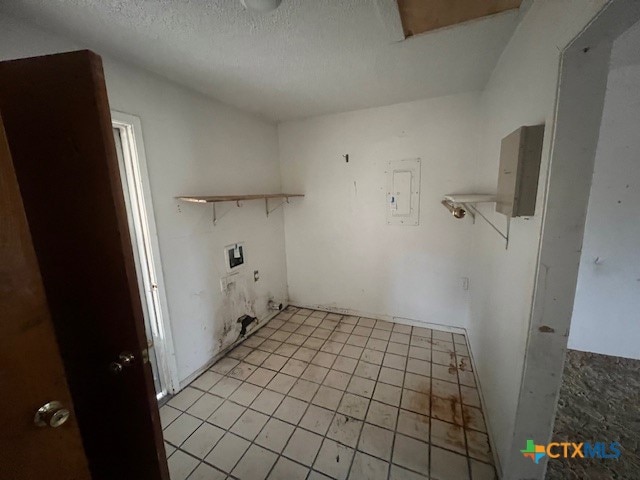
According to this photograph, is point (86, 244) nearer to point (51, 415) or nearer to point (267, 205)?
point (51, 415)

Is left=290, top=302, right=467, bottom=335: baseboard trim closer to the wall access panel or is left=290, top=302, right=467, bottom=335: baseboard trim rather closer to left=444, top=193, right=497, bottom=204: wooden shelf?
the wall access panel

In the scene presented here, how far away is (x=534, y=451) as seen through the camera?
106 cm

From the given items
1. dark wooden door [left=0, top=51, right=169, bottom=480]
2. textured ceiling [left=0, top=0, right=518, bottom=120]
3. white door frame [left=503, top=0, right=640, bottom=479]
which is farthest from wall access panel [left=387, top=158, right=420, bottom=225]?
dark wooden door [left=0, top=51, right=169, bottom=480]

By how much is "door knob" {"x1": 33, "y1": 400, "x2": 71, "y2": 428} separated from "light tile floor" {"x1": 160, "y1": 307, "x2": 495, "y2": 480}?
3.14 ft

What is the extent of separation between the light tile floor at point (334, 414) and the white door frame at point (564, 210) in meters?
0.55

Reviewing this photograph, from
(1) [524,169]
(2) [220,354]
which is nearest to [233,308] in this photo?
(2) [220,354]

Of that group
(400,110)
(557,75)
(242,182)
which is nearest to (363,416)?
(557,75)

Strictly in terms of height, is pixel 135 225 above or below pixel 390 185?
below

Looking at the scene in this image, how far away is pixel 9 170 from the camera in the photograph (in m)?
0.62

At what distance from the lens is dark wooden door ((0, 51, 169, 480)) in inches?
30.7

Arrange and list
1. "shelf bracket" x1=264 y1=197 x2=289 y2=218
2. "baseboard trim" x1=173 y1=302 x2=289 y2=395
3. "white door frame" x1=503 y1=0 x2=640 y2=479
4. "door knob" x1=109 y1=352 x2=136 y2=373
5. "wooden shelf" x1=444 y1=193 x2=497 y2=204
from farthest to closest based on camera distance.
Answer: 1. "shelf bracket" x1=264 y1=197 x2=289 y2=218
2. "baseboard trim" x1=173 y1=302 x2=289 y2=395
3. "wooden shelf" x1=444 y1=193 x2=497 y2=204
4. "door knob" x1=109 y1=352 x2=136 y2=373
5. "white door frame" x1=503 y1=0 x2=640 y2=479

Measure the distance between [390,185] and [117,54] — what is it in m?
2.22

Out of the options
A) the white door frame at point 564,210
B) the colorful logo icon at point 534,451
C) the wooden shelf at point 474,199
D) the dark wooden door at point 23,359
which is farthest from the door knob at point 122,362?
Answer: the wooden shelf at point 474,199

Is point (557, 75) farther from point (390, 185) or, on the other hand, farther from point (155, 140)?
point (155, 140)
